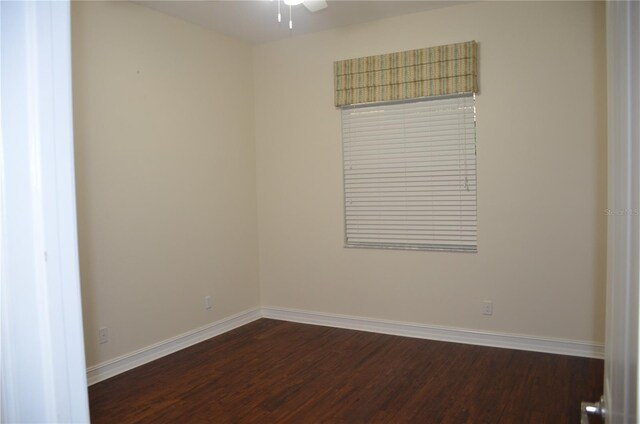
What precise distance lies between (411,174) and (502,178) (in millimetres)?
781

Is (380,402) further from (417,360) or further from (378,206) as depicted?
(378,206)

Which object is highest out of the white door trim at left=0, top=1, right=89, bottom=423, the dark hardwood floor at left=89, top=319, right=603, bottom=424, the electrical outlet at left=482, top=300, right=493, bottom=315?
the white door trim at left=0, top=1, right=89, bottom=423

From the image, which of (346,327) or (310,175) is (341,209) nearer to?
(310,175)

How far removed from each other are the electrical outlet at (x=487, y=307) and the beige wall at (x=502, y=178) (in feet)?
0.15

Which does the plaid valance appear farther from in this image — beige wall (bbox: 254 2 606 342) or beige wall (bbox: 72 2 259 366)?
beige wall (bbox: 72 2 259 366)

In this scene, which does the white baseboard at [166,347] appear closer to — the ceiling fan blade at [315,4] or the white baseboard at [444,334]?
the white baseboard at [444,334]

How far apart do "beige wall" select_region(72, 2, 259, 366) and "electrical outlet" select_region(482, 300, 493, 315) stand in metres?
2.34

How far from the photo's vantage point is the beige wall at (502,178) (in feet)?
12.1

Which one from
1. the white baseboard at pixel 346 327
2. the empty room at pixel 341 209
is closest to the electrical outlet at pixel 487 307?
the empty room at pixel 341 209

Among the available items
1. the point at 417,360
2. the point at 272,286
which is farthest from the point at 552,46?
the point at 272,286

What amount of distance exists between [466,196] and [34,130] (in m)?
3.82

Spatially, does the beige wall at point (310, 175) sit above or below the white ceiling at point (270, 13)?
below

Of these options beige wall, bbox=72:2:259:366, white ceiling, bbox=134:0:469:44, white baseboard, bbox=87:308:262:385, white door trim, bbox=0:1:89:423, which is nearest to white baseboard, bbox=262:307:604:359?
white baseboard, bbox=87:308:262:385

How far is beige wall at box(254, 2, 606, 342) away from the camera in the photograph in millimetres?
3684
